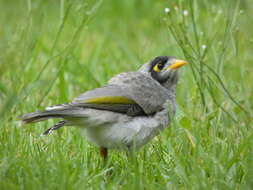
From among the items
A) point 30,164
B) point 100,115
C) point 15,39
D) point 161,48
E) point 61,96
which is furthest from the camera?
point 161,48

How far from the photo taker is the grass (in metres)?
3.99

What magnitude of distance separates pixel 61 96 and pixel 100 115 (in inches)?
66.5

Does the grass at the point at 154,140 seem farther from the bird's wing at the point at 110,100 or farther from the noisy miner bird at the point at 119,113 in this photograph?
the bird's wing at the point at 110,100

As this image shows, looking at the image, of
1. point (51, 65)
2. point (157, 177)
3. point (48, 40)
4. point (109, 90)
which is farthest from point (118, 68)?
point (157, 177)

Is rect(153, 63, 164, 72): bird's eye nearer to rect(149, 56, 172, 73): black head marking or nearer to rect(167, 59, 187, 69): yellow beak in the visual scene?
rect(149, 56, 172, 73): black head marking

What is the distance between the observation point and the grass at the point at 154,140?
3.99 metres

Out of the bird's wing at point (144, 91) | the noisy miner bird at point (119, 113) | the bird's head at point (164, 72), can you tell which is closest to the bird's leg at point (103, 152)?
the noisy miner bird at point (119, 113)

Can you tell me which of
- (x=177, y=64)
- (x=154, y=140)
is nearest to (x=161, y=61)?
(x=177, y=64)

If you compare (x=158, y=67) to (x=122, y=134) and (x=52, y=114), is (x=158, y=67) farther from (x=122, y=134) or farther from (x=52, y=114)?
(x=52, y=114)

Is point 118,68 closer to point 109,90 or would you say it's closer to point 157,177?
point 109,90

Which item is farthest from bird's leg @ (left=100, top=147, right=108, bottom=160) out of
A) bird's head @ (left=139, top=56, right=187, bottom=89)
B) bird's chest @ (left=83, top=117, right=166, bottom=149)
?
bird's head @ (left=139, top=56, right=187, bottom=89)

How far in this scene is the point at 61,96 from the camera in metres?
6.21

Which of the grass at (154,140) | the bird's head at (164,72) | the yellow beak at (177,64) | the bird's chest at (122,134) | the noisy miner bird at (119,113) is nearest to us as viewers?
the grass at (154,140)

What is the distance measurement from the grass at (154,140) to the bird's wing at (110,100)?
36cm
